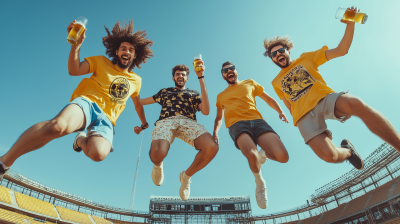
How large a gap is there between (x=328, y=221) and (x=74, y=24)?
36424mm

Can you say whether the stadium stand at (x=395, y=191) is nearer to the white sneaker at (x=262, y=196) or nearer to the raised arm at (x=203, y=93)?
the white sneaker at (x=262, y=196)

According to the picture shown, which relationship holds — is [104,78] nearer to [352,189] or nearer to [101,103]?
[101,103]

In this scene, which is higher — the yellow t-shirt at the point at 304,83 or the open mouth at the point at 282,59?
the open mouth at the point at 282,59

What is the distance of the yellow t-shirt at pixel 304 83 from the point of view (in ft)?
13.2

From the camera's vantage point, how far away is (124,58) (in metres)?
4.43

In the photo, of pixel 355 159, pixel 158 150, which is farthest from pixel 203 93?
pixel 355 159

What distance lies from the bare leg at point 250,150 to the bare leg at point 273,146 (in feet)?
1.05

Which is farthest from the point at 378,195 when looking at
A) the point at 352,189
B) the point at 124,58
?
the point at 124,58

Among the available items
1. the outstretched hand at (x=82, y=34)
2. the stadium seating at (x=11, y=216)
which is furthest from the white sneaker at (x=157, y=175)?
the stadium seating at (x=11, y=216)

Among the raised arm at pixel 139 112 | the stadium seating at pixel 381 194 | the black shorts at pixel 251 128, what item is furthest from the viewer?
the stadium seating at pixel 381 194

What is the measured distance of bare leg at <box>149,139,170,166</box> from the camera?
4.18 m

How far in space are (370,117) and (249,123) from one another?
6.95ft

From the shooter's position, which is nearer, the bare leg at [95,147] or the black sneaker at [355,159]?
the bare leg at [95,147]

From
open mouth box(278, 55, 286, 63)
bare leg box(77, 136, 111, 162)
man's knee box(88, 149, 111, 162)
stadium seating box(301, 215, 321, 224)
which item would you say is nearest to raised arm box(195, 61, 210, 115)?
open mouth box(278, 55, 286, 63)
